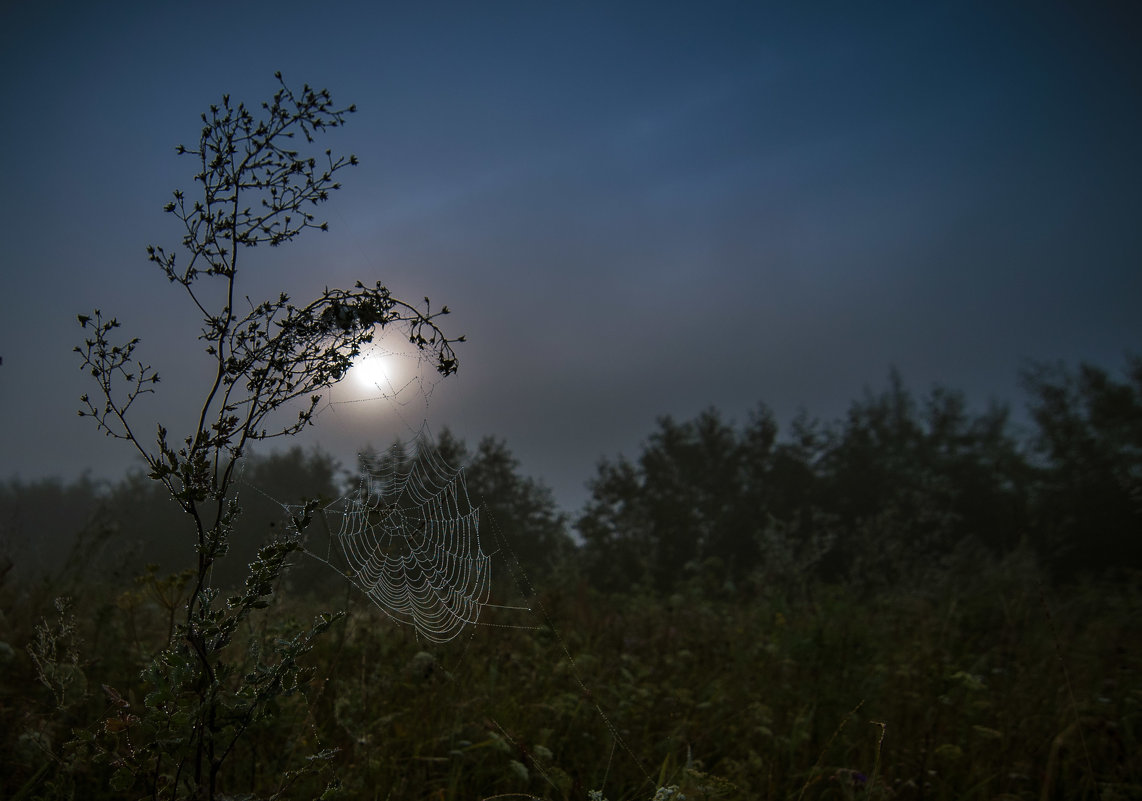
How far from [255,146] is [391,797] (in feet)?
7.09

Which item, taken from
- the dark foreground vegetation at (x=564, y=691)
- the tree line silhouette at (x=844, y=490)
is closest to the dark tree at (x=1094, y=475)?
the tree line silhouette at (x=844, y=490)

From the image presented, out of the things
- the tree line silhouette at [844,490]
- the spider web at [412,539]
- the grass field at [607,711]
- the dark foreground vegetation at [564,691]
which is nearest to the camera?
the dark foreground vegetation at [564,691]

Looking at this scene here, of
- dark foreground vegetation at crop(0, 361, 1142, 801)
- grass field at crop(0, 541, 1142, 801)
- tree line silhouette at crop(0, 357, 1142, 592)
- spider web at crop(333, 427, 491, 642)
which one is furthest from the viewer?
tree line silhouette at crop(0, 357, 1142, 592)

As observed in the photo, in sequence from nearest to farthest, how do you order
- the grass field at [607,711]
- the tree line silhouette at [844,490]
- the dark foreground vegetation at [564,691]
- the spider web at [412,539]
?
1. the dark foreground vegetation at [564,691]
2. the grass field at [607,711]
3. the spider web at [412,539]
4. the tree line silhouette at [844,490]

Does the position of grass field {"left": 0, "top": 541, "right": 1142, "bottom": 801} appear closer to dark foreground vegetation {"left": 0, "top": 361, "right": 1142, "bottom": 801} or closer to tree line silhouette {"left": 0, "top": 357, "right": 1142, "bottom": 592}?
dark foreground vegetation {"left": 0, "top": 361, "right": 1142, "bottom": 801}

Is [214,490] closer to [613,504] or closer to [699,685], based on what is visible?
[699,685]

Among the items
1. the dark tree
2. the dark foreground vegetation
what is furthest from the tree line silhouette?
the dark foreground vegetation

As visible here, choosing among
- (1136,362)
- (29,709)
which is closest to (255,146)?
(29,709)

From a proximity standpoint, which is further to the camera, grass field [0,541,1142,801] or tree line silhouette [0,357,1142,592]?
tree line silhouette [0,357,1142,592]

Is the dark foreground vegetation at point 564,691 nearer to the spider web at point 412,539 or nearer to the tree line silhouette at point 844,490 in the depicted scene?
the spider web at point 412,539

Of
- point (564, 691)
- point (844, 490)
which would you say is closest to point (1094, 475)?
point (844, 490)

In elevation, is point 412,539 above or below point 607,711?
above

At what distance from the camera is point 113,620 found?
3.73m

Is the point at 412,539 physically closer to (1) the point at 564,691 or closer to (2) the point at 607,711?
(1) the point at 564,691
